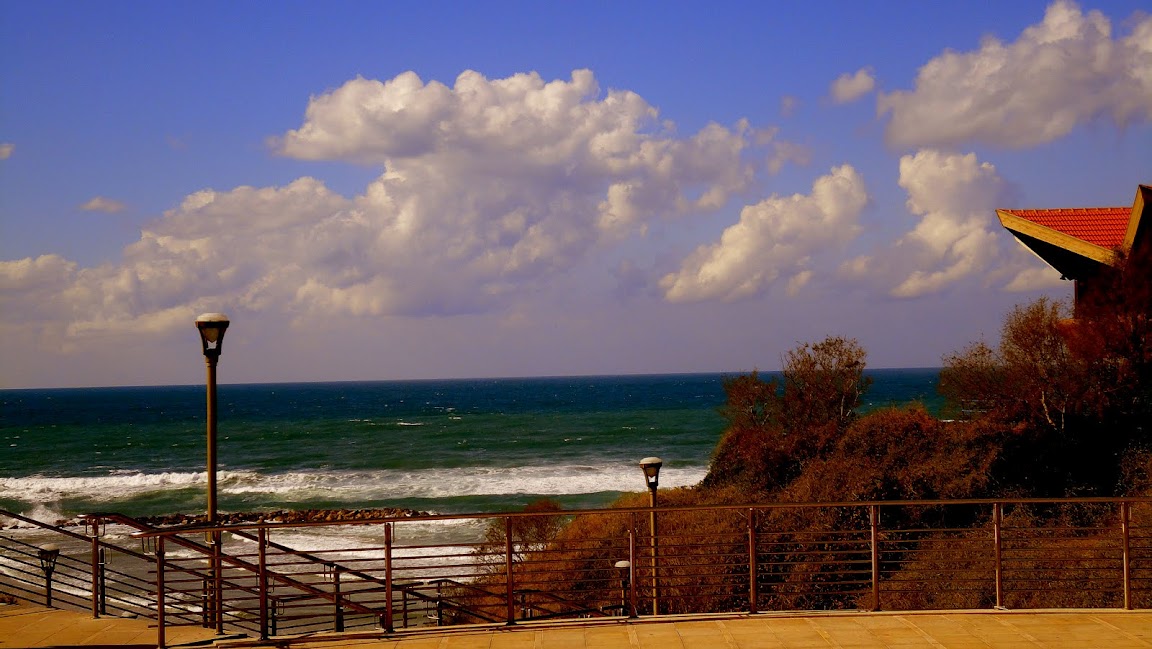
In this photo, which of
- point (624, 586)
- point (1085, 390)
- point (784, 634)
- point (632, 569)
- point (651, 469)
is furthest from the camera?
point (1085, 390)

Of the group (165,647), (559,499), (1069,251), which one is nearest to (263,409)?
(559,499)

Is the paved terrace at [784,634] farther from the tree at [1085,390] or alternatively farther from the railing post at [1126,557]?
the tree at [1085,390]

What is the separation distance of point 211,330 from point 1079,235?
69.3 ft

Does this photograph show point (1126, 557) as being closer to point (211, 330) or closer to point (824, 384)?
point (211, 330)

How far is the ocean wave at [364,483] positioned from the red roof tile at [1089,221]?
20603 mm

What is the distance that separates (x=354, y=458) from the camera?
56688 millimetres

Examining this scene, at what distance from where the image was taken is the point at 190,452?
63094mm

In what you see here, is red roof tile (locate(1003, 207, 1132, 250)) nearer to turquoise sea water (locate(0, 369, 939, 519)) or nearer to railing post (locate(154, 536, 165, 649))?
turquoise sea water (locate(0, 369, 939, 519))

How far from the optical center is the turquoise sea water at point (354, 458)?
41.3 meters

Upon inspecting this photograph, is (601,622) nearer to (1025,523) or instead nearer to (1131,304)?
(1025,523)

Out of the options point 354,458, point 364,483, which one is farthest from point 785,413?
point 354,458

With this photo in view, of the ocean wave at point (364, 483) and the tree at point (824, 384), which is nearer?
the tree at point (824, 384)

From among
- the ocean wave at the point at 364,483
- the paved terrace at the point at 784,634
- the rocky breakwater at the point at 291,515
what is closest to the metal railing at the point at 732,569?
the paved terrace at the point at 784,634

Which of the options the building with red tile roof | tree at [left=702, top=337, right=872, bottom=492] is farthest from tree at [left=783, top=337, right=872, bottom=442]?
the building with red tile roof
